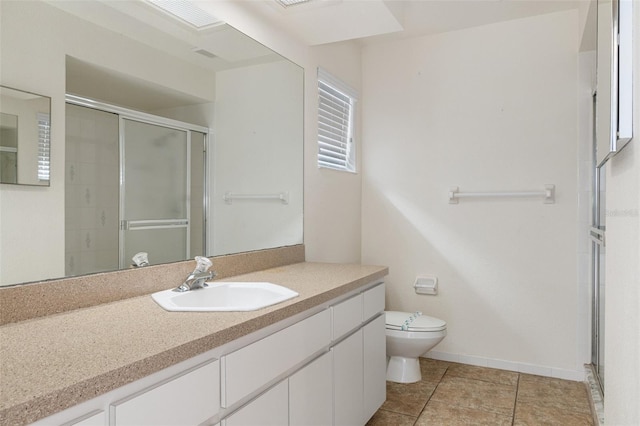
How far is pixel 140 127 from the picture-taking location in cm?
170

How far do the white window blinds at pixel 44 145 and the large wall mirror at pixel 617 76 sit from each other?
1591 mm

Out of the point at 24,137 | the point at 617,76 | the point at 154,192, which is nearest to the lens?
the point at 617,76

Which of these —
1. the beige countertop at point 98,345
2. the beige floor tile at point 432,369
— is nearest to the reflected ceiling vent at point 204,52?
the beige countertop at point 98,345

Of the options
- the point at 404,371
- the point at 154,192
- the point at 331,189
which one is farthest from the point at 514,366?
the point at 154,192

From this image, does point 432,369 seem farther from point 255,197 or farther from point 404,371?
point 255,197

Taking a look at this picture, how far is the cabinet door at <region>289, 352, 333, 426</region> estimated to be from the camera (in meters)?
1.54

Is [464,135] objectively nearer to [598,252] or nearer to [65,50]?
[598,252]

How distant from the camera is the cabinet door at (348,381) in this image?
6.09 ft

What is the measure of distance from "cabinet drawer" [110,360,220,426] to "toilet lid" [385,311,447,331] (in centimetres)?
178

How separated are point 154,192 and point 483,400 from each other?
2211 mm

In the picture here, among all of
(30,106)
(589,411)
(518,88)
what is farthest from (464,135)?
(30,106)

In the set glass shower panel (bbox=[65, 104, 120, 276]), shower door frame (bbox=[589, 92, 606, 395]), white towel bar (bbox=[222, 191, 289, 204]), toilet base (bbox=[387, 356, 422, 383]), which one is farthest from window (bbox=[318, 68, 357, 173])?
shower door frame (bbox=[589, 92, 606, 395])

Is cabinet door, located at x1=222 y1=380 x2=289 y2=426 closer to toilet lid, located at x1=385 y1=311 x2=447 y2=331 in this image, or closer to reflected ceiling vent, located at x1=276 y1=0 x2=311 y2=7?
toilet lid, located at x1=385 y1=311 x2=447 y2=331

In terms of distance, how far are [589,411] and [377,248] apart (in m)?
1.72
